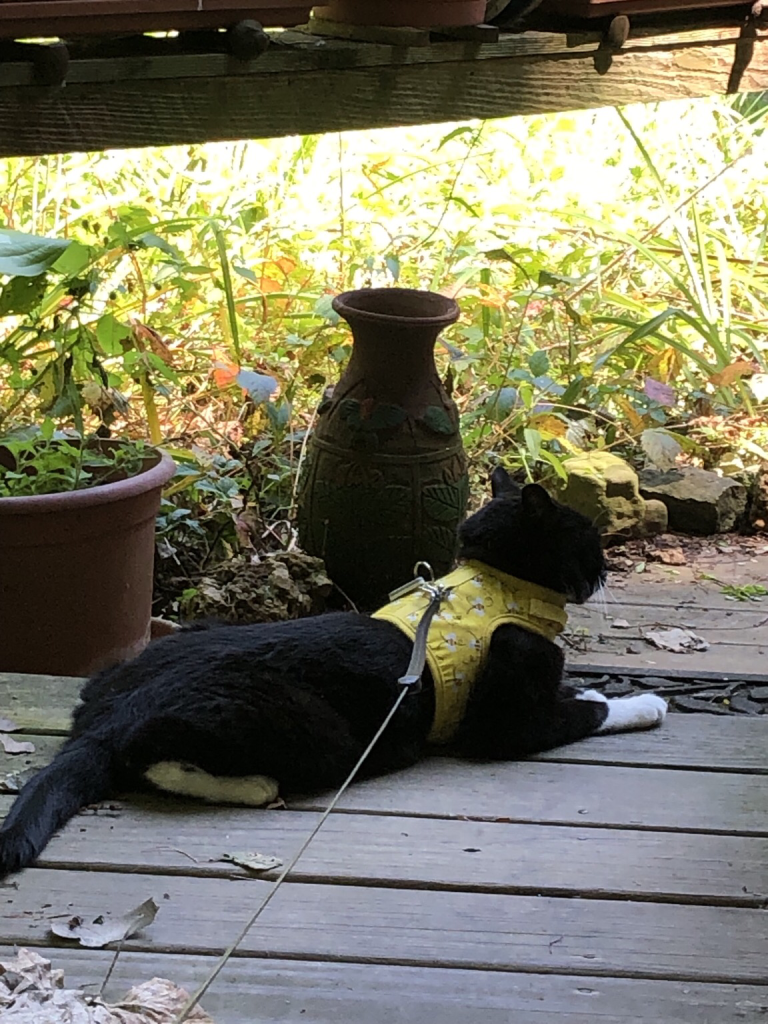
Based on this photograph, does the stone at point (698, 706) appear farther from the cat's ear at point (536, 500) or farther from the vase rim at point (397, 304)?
the vase rim at point (397, 304)

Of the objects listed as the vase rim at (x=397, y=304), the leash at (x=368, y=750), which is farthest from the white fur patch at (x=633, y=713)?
the vase rim at (x=397, y=304)

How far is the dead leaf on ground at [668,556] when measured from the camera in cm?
337

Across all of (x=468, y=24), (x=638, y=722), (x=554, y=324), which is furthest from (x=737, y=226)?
(x=638, y=722)

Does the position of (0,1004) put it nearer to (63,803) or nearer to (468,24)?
(63,803)

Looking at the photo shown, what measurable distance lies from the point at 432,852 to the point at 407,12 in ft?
5.31

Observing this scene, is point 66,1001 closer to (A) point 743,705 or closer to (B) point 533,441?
(A) point 743,705

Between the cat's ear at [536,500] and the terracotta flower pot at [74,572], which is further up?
the cat's ear at [536,500]


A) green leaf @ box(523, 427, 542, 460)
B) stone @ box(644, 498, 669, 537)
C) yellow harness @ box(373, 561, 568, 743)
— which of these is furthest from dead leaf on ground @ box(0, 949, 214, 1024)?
stone @ box(644, 498, 669, 537)

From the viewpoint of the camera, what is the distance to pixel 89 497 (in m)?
2.14

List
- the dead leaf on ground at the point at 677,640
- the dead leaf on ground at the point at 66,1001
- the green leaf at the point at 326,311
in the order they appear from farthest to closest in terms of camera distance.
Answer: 1. the green leaf at the point at 326,311
2. the dead leaf on ground at the point at 677,640
3. the dead leaf on ground at the point at 66,1001

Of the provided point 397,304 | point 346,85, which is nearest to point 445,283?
point 397,304

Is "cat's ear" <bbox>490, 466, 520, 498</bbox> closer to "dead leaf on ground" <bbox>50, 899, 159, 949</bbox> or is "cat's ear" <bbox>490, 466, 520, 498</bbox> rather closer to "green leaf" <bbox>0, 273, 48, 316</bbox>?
"green leaf" <bbox>0, 273, 48, 316</bbox>

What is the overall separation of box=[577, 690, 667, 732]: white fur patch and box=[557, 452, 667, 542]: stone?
1323 millimetres

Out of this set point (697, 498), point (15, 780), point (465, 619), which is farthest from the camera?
point (697, 498)
